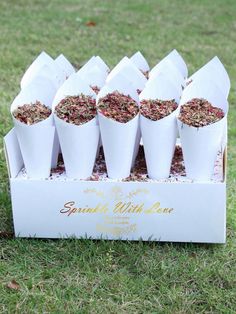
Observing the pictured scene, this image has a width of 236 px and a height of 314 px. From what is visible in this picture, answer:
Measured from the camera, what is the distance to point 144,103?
239cm

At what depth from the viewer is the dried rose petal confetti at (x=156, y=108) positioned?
2324 mm

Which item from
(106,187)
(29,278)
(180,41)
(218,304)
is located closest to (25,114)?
(106,187)

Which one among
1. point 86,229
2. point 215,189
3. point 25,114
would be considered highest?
point 25,114

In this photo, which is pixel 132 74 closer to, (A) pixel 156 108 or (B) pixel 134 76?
(B) pixel 134 76

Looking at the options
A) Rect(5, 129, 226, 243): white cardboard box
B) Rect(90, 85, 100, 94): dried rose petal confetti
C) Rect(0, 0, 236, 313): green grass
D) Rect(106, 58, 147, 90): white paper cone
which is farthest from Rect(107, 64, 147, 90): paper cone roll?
Rect(0, 0, 236, 313): green grass

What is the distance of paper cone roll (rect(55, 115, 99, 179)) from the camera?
2320 millimetres

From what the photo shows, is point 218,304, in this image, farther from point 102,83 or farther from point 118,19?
point 118,19

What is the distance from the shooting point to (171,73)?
255 centimetres

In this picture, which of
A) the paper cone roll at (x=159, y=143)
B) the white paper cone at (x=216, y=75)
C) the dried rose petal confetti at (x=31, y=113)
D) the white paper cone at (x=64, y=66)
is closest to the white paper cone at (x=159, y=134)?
the paper cone roll at (x=159, y=143)

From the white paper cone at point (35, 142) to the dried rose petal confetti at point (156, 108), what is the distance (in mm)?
371

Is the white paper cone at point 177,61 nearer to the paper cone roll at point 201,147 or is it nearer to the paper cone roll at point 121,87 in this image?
the paper cone roll at point 121,87

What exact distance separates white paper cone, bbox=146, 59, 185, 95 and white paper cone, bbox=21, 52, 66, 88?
16.4 inches

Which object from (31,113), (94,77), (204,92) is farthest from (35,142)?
(204,92)

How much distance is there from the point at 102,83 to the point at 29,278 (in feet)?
3.10
